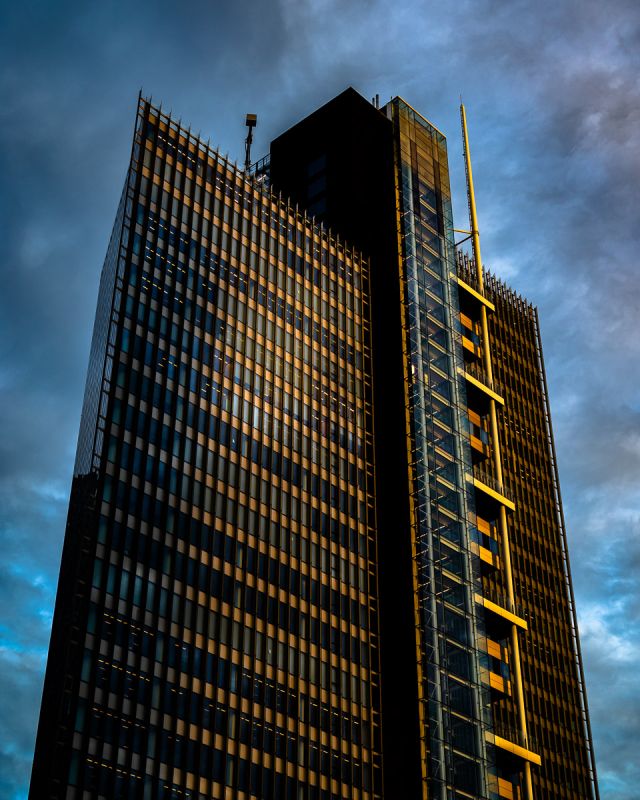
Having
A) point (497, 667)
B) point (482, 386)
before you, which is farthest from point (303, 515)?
point (482, 386)

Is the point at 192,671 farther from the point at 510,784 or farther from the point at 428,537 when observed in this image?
the point at 510,784

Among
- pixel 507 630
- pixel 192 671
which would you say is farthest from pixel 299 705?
pixel 507 630

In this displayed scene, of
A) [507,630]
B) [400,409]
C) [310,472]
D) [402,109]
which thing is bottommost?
[507,630]

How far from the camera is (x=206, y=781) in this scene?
9081 cm

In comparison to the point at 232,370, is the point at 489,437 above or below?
above

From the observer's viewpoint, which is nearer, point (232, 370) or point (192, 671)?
point (192, 671)

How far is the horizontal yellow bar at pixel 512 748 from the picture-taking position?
112m

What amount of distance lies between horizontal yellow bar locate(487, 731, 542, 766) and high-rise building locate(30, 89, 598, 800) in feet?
1.37

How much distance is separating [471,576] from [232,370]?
33352 mm

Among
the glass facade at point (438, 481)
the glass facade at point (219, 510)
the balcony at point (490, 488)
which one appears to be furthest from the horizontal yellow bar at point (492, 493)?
the glass facade at point (219, 510)

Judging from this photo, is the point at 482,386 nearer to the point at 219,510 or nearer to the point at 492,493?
the point at 492,493

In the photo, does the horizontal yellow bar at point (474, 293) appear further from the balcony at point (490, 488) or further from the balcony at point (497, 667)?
the balcony at point (497, 667)

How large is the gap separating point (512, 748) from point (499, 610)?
14.4 metres

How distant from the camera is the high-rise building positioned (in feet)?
306
